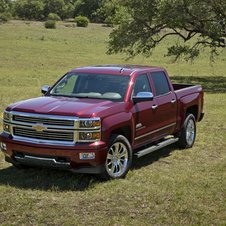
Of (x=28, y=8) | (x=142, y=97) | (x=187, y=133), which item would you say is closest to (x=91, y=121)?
(x=142, y=97)

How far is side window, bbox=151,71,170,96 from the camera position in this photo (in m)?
7.10

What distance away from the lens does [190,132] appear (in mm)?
8344

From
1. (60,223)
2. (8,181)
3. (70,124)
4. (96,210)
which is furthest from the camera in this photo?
(8,181)

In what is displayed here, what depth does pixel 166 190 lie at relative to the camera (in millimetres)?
5445

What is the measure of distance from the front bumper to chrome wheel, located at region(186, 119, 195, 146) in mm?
3330

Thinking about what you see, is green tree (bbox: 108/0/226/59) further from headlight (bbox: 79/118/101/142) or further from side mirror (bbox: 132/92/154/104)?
headlight (bbox: 79/118/101/142)

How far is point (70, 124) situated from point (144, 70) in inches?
89.4

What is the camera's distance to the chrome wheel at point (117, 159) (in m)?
5.69

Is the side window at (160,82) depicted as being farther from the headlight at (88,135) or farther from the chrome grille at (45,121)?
the chrome grille at (45,121)

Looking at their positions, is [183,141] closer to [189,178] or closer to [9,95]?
[189,178]

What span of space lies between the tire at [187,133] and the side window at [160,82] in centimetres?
101

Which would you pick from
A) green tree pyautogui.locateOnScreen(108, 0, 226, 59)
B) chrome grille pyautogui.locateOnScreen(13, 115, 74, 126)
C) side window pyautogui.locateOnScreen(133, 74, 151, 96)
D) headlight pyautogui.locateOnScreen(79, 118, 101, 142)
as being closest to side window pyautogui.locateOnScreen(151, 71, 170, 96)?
side window pyautogui.locateOnScreen(133, 74, 151, 96)

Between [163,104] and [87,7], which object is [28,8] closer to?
[87,7]

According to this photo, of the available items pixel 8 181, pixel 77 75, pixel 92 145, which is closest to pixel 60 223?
pixel 92 145
